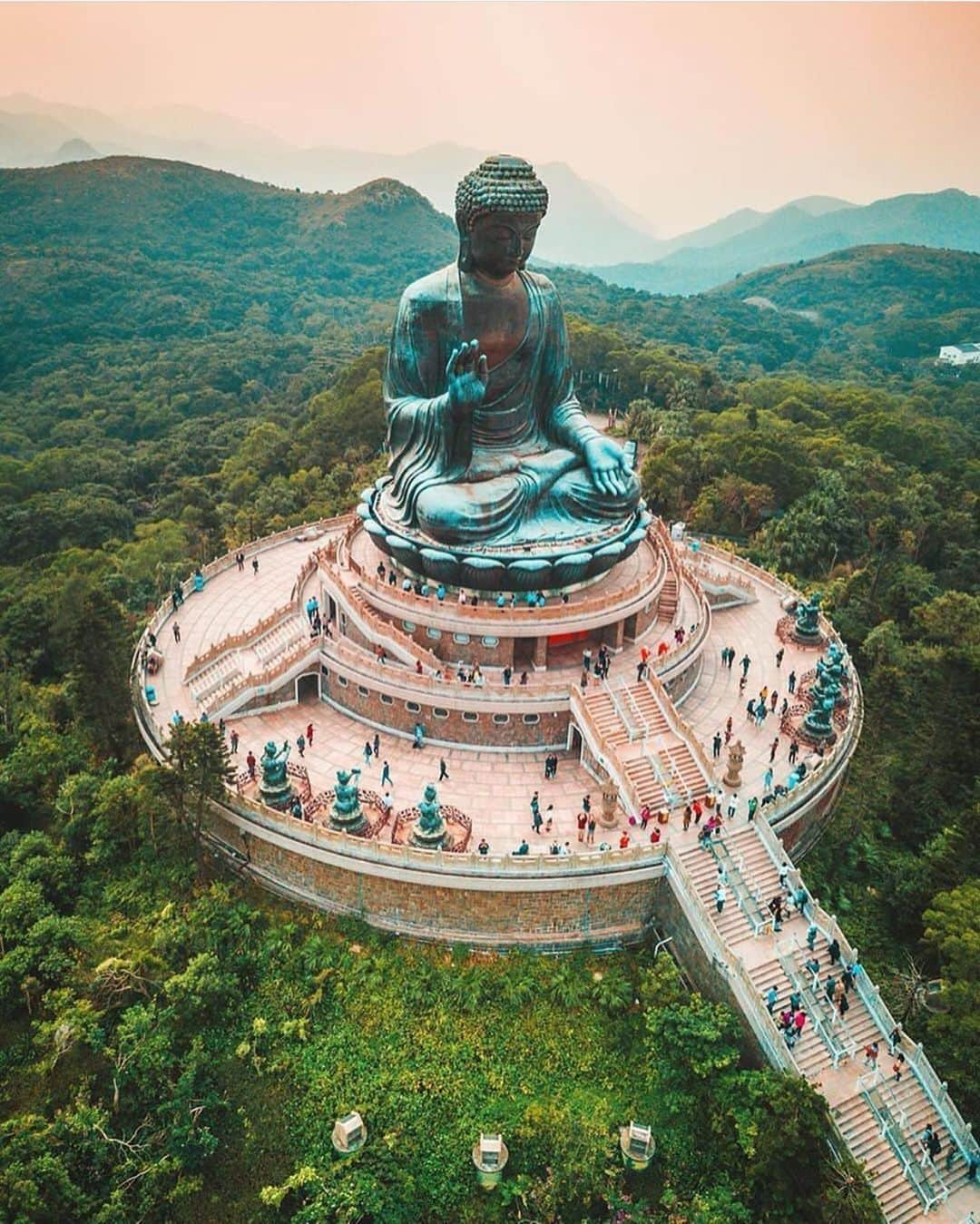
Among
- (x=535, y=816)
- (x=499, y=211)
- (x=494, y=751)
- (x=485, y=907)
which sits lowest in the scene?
(x=485, y=907)

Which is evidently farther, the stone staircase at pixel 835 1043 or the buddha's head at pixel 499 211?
the buddha's head at pixel 499 211

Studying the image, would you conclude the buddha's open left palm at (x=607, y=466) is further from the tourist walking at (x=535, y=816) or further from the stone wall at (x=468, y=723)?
the tourist walking at (x=535, y=816)

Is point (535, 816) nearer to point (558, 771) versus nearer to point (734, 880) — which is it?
point (558, 771)

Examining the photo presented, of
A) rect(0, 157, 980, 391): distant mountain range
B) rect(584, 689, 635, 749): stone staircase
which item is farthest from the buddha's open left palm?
rect(0, 157, 980, 391): distant mountain range

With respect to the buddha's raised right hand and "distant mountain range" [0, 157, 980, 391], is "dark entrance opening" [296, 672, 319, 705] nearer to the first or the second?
the buddha's raised right hand

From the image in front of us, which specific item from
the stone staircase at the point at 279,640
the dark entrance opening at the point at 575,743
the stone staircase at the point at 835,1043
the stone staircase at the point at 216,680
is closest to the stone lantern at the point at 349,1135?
the stone staircase at the point at 835,1043

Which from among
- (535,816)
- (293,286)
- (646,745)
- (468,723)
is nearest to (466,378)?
(468,723)
